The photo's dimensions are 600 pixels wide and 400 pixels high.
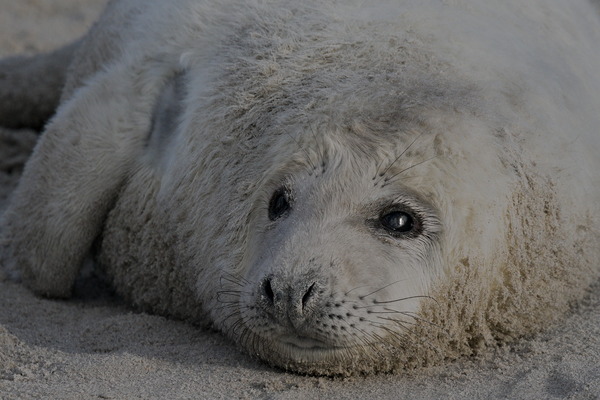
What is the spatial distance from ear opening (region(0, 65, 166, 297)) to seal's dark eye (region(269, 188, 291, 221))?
44.3 inches

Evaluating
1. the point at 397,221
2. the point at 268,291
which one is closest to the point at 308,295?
the point at 268,291

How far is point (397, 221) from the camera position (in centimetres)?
371

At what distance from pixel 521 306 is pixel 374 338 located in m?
0.69

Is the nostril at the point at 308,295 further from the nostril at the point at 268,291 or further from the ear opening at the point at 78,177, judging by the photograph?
the ear opening at the point at 78,177

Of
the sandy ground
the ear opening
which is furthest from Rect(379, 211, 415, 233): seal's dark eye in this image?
the ear opening

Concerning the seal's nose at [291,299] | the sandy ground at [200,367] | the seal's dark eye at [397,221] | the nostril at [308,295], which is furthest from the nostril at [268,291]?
the seal's dark eye at [397,221]

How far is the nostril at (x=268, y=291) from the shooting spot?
11.7 ft

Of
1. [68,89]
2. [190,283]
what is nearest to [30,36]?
[68,89]

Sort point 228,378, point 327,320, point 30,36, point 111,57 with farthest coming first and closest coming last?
point 30,36 → point 111,57 → point 228,378 → point 327,320

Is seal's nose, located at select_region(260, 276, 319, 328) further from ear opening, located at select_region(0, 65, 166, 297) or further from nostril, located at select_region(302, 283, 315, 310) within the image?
ear opening, located at select_region(0, 65, 166, 297)

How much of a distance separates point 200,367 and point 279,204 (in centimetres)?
67

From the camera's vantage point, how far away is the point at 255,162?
13.5ft

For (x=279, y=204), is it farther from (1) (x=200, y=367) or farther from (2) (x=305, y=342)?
(1) (x=200, y=367)

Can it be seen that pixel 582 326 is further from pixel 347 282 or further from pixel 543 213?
pixel 347 282
